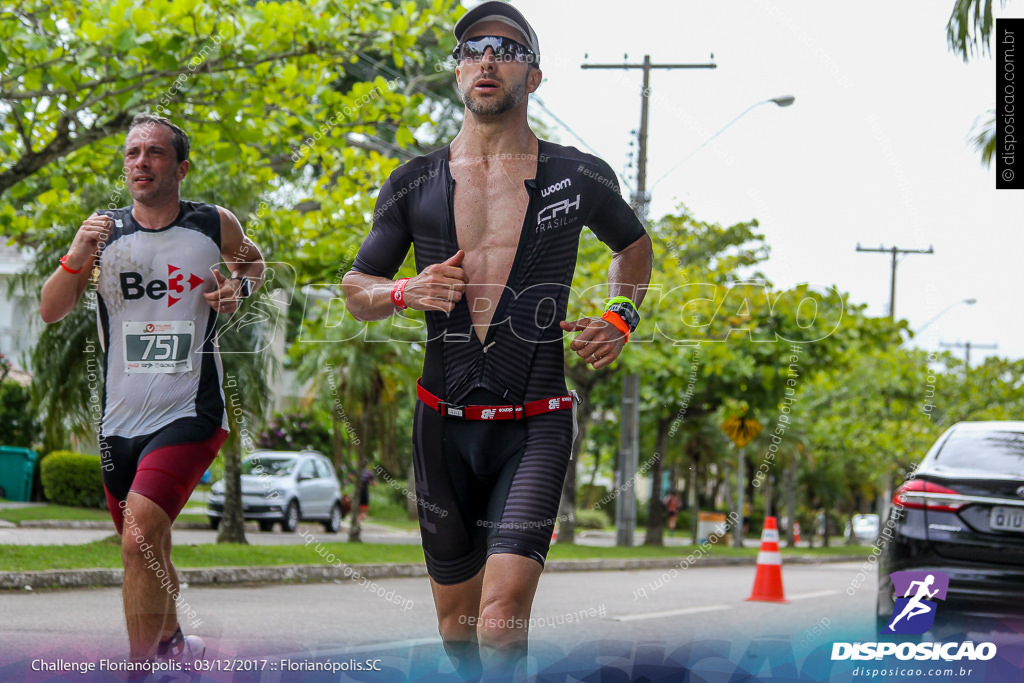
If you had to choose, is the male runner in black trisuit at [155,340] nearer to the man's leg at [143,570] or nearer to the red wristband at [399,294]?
the man's leg at [143,570]

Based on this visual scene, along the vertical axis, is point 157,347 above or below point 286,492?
above

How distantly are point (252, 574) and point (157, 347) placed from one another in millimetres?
7838

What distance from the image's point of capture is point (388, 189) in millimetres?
3627

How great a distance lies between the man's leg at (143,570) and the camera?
4008mm

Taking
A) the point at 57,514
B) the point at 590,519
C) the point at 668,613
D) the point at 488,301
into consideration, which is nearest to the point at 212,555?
the point at 668,613

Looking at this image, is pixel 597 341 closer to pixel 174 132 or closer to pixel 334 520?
pixel 174 132

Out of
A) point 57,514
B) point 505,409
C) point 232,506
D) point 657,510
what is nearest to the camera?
point 505,409

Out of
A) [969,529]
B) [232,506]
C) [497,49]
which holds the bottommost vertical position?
[232,506]

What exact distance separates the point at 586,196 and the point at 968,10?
9.54 metres

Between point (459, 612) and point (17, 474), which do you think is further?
point (17, 474)

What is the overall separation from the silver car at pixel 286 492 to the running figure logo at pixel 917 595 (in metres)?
12.7

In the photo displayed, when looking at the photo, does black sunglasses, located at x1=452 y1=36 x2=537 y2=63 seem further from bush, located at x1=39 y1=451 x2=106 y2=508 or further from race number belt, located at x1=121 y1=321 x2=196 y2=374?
bush, located at x1=39 y1=451 x2=106 y2=508

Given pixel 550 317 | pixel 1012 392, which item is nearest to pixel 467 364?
pixel 550 317

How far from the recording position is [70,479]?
21.4 m
